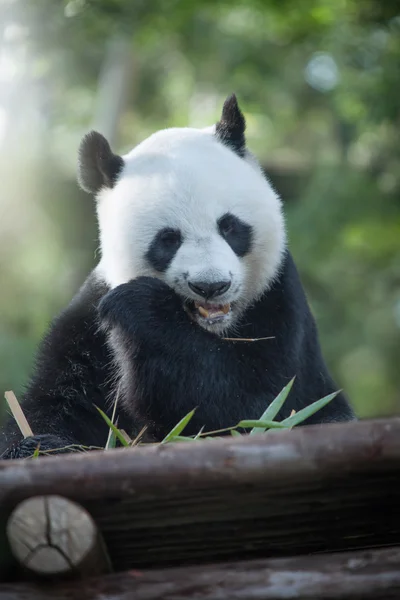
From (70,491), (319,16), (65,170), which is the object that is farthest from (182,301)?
(65,170)

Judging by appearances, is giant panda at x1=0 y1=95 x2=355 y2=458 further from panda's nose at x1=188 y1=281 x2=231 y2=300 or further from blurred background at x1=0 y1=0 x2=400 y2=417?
blurred background at x1=0 y1=0 x2=400 y2=417

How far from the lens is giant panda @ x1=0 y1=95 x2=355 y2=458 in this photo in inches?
157

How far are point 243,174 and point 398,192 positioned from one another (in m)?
5.89

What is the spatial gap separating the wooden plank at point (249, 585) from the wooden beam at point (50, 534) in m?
0.08

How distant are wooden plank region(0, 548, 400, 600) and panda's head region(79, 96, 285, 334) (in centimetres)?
155

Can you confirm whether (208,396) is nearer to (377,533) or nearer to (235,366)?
(235,366)

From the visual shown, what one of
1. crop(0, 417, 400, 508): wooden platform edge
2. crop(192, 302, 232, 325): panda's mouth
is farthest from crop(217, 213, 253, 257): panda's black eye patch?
crop(0, 417, 400, 508): wooden platform edge

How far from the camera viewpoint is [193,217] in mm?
4047

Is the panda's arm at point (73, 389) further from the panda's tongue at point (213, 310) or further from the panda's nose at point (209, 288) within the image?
the panda's nose at point (209, 288)

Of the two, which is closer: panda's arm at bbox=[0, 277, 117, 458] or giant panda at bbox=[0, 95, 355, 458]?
giant panda at bbox=[0, 95, 355, 458]

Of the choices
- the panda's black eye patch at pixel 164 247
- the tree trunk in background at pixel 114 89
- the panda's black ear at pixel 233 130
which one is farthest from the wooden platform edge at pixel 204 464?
the tree trunk in background at pixel 114 89

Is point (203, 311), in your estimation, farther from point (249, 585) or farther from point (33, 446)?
point (249, 585)

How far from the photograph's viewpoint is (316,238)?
10.2m

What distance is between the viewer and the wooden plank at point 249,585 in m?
2.39
